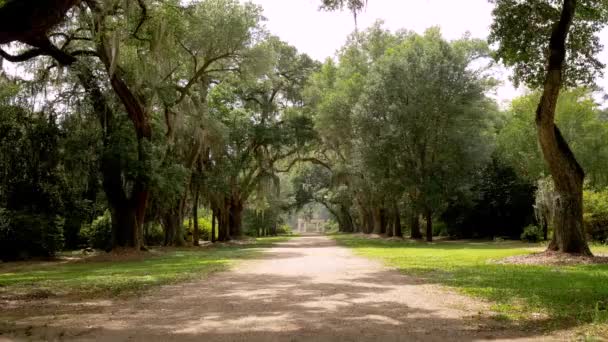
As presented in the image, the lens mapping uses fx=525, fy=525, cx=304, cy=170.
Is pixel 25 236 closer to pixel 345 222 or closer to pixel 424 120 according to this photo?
pixel 424 120

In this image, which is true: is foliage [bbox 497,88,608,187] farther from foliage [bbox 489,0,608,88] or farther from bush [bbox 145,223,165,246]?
bush [bbox 145,223,165,246]

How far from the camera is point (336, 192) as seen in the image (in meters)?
50.1

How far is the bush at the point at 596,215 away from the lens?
82.9 feet

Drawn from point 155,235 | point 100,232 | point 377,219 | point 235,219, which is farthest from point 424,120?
point 155,235

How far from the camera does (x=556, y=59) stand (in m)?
14.8

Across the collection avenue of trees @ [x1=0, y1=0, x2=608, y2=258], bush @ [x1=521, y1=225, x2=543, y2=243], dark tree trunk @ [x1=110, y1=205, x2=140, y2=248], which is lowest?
bush @ [x1=521, y1=225, x2=543, y2=243]

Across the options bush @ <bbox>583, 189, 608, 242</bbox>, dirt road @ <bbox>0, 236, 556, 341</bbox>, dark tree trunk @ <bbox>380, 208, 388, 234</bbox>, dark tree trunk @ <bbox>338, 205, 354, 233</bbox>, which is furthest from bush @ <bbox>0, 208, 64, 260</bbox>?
dark tree trunk @ <bbox>338, 205, 354, 233</bbox>

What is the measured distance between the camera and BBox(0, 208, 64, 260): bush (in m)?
20.2

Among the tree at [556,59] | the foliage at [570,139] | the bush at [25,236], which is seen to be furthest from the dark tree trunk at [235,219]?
the tree at [556,59]

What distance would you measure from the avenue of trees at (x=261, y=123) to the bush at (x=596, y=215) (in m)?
0.08

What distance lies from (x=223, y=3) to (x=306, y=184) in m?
48.8

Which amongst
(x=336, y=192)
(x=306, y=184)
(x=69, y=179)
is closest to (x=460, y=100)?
(x=69, y=179)

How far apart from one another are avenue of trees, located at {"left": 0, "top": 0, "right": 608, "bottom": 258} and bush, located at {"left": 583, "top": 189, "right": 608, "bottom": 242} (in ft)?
0.25

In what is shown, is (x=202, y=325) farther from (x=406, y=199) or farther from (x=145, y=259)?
(x=406, y=199)
